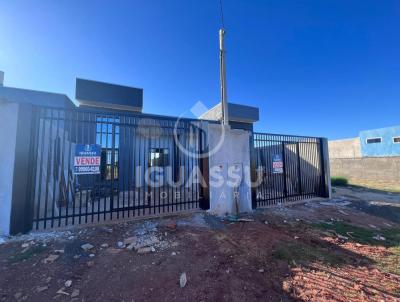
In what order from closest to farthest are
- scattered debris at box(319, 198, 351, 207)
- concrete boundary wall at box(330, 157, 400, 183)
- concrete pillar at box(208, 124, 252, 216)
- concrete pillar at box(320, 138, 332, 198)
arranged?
concrete pillar at box(208, 124, 252, 216), scattered debris at box(319, 198, 351, 207), concrete pillar at box(320, 138, 332, 198), concrete boundary wall at box(330, 157, 400, 183)

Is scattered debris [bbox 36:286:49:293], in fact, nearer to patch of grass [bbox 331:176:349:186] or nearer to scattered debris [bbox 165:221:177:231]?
scattered debris [bbox 165:221:177:231]

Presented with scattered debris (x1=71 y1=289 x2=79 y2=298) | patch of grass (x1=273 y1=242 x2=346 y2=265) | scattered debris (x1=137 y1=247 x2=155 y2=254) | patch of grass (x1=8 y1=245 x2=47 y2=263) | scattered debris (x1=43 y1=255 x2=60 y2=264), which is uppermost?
patch of grass (x1=8 y1=245 x2=47 y2=263)

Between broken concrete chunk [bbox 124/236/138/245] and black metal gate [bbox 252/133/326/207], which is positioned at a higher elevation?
black metal gate [bbox 252/133/326/207]

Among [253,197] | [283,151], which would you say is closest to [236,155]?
[253,197]

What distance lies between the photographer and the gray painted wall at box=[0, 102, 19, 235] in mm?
4074

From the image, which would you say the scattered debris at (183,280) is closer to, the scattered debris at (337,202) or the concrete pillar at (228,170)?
the concrete pillar at (228,170)

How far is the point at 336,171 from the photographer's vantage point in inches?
752

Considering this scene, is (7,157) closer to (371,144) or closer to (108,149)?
(108,149)

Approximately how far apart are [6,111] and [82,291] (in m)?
4.08

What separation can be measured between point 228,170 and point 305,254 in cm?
308

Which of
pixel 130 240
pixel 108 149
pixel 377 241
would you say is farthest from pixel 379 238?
pixel 108 149

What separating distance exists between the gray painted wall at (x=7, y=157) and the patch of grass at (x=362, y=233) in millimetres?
7372

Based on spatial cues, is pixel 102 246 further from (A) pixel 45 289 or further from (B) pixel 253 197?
(B) pixel 253 197

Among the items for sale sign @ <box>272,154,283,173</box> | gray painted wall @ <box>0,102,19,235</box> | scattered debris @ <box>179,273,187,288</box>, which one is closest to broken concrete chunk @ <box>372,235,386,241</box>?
for sale sign @ <box>272,154,283,173</box>
